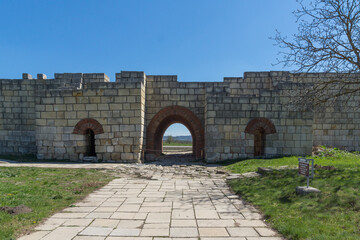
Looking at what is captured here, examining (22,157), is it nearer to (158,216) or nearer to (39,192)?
(39,192)

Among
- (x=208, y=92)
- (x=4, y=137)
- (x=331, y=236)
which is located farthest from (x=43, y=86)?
(x=331, y=236)

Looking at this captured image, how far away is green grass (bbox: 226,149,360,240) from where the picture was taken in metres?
3.55

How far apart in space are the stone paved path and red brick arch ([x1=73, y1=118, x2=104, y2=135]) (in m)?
5.33

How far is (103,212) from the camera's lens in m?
4.59

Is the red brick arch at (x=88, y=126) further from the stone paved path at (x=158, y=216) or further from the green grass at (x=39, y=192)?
the stone paved path at (x=158, y=216)

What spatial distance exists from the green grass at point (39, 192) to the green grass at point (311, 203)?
4.02 m

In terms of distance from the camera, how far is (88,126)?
11.7 m

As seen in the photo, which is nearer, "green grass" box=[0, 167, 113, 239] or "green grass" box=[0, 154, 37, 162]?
"green grass" box=[0, 167, 113, 239]

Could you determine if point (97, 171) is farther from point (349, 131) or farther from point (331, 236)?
point (349, 131)

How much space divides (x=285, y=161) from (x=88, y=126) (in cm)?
924

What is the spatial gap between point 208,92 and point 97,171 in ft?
20.6

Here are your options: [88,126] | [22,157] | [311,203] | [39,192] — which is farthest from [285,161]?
[22,157]

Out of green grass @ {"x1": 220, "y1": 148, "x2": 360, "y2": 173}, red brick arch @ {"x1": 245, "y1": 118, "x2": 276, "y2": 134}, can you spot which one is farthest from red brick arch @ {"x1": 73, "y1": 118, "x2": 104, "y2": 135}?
red brick arch @ {"x1": 245, "y1": 118, "x2": 276, "y2": 134}

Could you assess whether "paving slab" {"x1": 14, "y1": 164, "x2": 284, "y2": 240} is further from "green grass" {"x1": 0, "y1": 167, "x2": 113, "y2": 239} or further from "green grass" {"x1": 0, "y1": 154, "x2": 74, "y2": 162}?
"green grass" {"x1": 0, "y1": 154, "x2": 74, "y2": 162}
